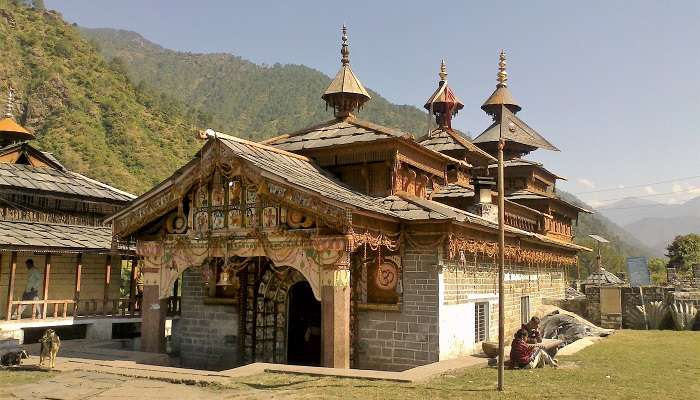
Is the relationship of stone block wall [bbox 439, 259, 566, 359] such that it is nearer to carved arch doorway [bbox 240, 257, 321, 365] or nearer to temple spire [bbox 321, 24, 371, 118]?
carved arch doorway [bbox 240, 257, 321, 365]

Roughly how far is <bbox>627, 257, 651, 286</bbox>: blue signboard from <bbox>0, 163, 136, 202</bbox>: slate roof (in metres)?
25.9

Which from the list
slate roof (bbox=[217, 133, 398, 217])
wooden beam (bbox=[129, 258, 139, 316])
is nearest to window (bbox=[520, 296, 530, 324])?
slate roof (bbox=[217, 133, 398, 217])

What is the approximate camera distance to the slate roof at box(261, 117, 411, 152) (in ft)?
61.4

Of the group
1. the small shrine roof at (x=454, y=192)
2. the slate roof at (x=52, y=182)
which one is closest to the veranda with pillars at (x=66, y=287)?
the slate roof at (x=52, y=182)

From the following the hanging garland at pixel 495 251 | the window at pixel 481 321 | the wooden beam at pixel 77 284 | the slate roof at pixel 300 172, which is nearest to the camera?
the slate roof at pixel 300 172

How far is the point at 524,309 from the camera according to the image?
24.3 meters

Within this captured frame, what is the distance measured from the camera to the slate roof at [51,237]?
73.4 ft

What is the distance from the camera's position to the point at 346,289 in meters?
14.5

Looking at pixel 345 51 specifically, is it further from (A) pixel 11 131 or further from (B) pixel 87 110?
(B) pixel 87 110

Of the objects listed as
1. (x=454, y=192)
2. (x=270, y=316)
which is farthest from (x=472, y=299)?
(x=454, y=192)

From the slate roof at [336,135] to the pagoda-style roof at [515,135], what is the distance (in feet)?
57.9

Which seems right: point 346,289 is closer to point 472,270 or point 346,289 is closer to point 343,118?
point 472,270

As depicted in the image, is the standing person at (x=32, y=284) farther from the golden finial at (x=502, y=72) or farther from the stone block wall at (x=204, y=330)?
the golden finial at (x=502, y=72)

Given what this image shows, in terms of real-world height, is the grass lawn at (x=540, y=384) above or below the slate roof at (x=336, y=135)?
below
